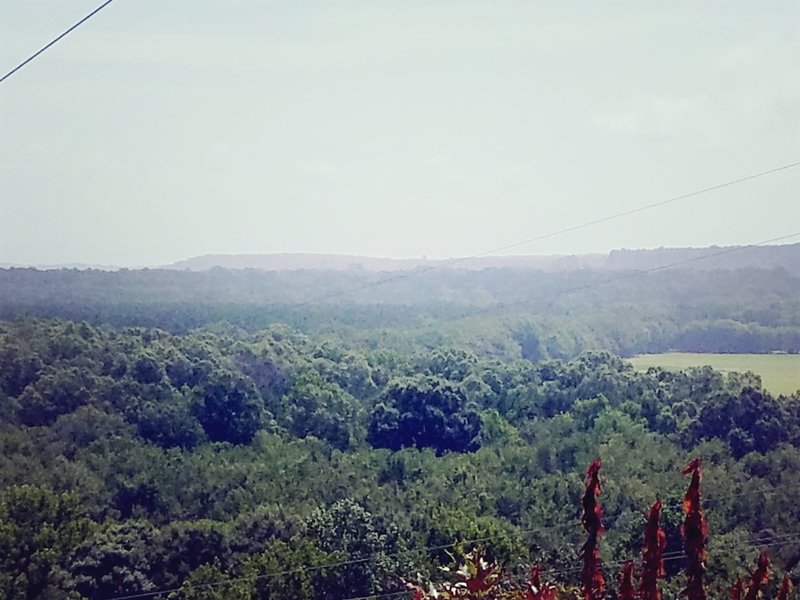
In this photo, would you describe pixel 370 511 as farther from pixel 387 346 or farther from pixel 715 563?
pixel 387 346

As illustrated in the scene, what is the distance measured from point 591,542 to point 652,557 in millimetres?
189

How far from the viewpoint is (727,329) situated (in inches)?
1854

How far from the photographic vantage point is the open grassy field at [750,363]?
29.6 meters

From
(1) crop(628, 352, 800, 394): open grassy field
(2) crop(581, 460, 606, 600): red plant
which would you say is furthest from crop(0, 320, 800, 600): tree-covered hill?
(2) crop(581, 460, 606, 600): red plant

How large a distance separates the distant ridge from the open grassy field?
10.4 m

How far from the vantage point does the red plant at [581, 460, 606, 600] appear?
9.98 ft

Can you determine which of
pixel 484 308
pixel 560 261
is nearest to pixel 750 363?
pixel 484 308

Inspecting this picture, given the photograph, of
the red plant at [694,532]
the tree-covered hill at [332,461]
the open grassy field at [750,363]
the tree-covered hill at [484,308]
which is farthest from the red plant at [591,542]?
the tree-covered hill at [484,308]

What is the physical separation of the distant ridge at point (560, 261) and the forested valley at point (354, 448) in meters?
1.44

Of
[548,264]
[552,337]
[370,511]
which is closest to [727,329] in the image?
[552,337]

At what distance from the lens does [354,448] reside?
2814 centimetres

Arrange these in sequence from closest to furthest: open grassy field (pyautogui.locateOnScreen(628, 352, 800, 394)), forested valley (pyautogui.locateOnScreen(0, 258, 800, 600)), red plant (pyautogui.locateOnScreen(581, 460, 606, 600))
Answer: red plant (pyautogui.locateOnScreen(581, 460, 606, 600))
forested valley (pyautogui.locateOnScreen(0, 258, 800, 600))
open grassy field (pyautogui.locateOnScreen(628, 352, 800, 394))

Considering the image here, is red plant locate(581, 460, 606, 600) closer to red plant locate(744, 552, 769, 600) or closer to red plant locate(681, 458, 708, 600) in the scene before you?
red plant locate(681, 458, 708, 600)

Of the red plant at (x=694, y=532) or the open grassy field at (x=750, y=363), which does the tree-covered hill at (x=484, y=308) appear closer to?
the open grassy field at (x=750, y=363)
